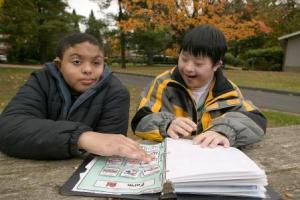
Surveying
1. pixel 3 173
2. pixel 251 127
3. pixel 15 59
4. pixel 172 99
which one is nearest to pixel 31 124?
pixel 3 173

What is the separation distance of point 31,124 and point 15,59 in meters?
38.3

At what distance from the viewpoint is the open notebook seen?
1175mm

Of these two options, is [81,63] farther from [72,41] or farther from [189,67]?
[189,67]

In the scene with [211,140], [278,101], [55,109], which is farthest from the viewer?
[278,101]

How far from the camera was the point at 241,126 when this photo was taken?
1782 mm

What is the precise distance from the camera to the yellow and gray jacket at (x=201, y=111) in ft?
5.88

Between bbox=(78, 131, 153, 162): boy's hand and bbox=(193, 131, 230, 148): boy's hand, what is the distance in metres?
0.23

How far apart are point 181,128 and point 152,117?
0.22 metres

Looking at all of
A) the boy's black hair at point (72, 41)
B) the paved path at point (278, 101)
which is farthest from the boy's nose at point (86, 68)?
the paved path at point (278, 101)

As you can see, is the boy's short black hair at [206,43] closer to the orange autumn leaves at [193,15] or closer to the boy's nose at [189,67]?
the boy's nose at [189,67]

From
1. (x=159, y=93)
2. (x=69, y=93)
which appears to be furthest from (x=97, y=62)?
(x=159, y=93)

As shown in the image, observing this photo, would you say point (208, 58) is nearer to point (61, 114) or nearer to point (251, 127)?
point (251, 127)

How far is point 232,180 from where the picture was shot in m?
1.18

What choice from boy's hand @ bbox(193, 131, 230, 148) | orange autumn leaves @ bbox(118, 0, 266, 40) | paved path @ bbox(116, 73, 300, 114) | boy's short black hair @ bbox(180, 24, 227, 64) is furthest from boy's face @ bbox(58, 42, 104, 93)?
orange autumn leaves @ bbox(118, 0, 266, 40)
